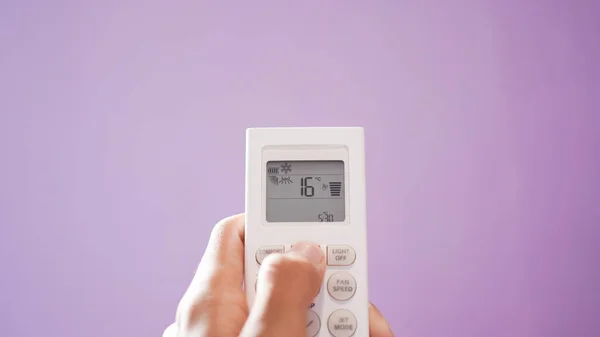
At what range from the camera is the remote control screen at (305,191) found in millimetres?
665

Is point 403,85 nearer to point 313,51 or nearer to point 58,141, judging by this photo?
point 313,51

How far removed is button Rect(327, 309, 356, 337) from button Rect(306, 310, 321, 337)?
1 centimetres

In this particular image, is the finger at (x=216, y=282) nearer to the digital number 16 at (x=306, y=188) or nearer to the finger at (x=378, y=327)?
the digital number 16 at (x=306, y=188)

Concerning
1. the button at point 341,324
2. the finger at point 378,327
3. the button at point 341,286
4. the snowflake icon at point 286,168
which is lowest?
the finger at point 378,327

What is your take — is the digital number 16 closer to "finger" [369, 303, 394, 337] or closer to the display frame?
the display frame

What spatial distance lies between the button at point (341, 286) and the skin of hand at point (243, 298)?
42 millimetres

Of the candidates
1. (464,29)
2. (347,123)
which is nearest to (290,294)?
(347,123)

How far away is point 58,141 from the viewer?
1.56m

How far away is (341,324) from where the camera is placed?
23.8 inches

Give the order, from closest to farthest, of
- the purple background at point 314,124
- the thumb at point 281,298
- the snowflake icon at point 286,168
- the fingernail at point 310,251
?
the thumb at point 281,298 < the fingernail at point 310,251 < the snowflake icon at point 286,168 < the purple background at point 314,124

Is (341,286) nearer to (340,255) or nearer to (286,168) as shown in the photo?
(340,255)

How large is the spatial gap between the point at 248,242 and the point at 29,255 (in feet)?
3.93

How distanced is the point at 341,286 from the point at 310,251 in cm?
7

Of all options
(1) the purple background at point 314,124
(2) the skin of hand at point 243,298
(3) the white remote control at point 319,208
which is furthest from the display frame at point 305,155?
(1) the purple background at point 314,124
